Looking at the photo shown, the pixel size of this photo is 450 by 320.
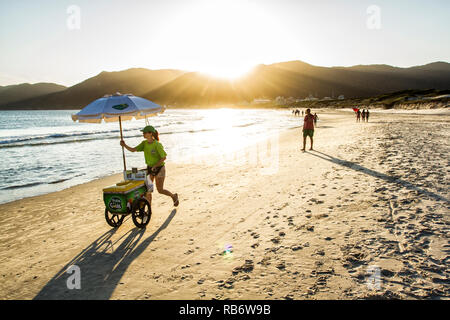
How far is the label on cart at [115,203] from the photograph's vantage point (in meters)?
5.38

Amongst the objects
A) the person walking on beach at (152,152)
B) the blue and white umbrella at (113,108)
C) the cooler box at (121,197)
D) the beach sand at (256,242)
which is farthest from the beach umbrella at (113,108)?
the beach sand at (256,242)

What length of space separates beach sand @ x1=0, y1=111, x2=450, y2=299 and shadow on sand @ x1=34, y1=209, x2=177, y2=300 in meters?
0.02

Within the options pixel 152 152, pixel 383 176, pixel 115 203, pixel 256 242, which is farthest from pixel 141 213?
pixel 383 176

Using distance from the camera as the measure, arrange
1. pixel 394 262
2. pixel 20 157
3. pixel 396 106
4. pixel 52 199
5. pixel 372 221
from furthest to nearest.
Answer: pixel 396 106 → pixel 20 157 → pixel 52 199 → pixel 372 221 → pixel 394 262

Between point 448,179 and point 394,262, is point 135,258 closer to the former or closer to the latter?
point 394,262

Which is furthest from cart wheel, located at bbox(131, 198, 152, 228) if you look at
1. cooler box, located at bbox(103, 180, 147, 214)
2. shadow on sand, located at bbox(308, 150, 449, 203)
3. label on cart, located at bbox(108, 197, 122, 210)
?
shadow on sand, located at bbox(308, 150, 449, 203)

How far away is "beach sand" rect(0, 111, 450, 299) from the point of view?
3494mm

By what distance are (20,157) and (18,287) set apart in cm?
1874

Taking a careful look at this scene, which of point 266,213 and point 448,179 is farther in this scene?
point 448,179

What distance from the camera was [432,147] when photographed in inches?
452

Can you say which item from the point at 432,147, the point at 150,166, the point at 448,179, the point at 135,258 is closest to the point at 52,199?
the point at 150,166

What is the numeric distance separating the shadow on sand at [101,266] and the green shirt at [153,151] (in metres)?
1.61

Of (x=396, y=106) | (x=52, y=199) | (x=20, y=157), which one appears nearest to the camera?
(x=52, y=199)

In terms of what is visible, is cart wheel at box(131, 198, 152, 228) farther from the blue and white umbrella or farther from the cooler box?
the blue and white umbrella
